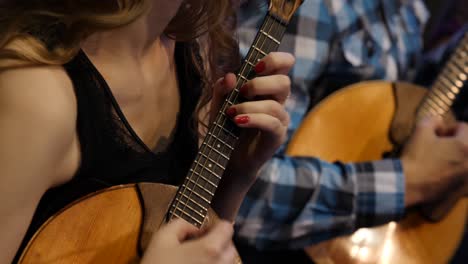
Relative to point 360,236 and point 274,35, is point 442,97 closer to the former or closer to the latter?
point 360,236

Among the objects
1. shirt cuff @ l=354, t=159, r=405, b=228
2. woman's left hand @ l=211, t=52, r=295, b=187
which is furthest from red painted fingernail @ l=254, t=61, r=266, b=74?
shirt cuff @ l=354, t=159, r=405, b=228

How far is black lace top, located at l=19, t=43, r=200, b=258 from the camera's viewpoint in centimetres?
57

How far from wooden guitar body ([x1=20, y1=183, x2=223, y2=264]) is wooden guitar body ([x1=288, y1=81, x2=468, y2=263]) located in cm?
50

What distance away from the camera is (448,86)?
3.84 ft

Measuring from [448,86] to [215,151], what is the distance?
0.72m

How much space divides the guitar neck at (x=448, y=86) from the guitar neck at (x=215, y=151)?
0.63m

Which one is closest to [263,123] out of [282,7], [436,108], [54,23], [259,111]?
[259,111]

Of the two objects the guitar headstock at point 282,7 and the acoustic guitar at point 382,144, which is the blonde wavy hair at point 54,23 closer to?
the guitar headstock at point 282,7

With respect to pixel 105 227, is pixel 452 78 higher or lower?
lower

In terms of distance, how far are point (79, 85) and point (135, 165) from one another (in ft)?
0.39

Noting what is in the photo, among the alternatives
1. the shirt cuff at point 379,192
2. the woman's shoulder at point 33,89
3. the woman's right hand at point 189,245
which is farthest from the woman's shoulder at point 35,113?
the shirt cuff at point 379,192

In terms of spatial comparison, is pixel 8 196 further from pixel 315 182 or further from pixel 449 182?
pixel 449 182

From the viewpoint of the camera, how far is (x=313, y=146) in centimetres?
108

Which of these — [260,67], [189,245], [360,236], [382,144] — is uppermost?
[260,67]
